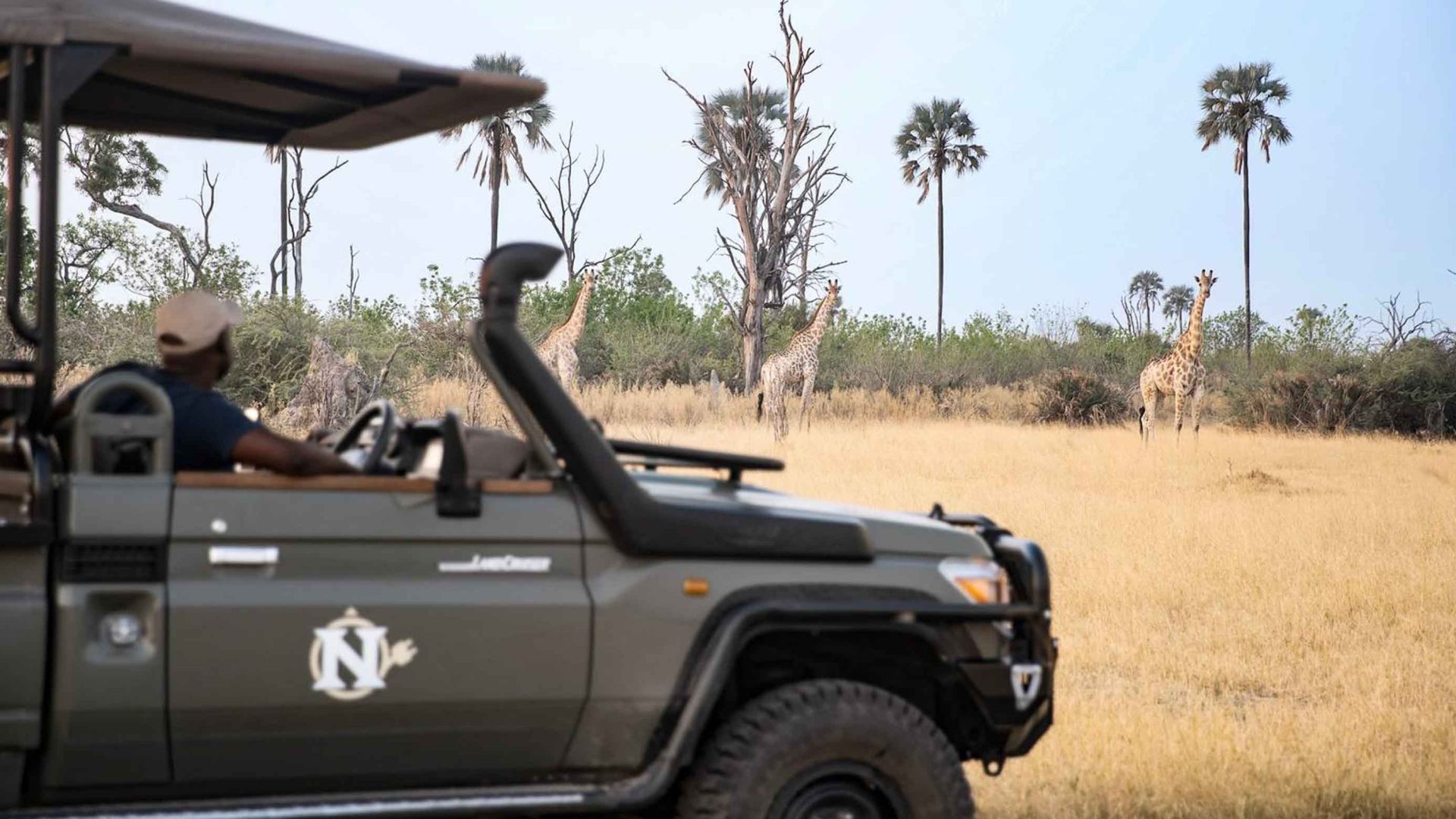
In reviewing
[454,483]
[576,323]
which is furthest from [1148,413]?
[454,483]

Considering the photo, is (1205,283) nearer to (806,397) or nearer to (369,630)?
(806,397)

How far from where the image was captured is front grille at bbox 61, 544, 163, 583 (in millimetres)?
3725

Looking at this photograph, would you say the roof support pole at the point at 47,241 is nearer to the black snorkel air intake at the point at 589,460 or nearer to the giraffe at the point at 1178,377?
the black snorkel air intake at the point at 589,460

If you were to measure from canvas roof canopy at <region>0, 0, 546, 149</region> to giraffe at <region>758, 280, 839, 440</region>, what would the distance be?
20341mm

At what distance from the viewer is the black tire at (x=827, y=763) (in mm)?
4363

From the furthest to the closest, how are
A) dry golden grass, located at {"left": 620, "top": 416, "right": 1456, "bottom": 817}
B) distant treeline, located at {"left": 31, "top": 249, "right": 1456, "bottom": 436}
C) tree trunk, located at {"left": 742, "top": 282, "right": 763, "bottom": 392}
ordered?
tree trunk, located at {"left": 742, "top": 282, "right": 763, "bottom": 392}
distant treeline, located at {"left": 31, "top": 249, "right": 1456, "bottom": 436}
dry golden grass, located at {"left": 620, "top": 416, "right": 1456, "bottom": 817}

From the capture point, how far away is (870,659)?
4.79 m

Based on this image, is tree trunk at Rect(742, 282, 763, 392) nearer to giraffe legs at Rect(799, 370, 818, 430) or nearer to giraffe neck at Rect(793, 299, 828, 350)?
giraffe legs at Rect(799, 370, 818, 430)

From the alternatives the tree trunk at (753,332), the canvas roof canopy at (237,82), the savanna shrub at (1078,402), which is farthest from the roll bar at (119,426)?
the tree trunk at (753,332)

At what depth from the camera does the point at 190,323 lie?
14.9 ft

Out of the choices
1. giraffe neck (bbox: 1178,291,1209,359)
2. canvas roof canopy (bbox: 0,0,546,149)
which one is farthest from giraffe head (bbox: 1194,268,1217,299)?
canvas roof canopy (bbox: 0,0,546,149)

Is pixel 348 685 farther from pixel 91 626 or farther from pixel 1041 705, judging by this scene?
pixel 1041 705

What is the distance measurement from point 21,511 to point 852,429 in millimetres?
23838

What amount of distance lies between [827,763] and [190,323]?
208 centimetres
